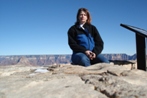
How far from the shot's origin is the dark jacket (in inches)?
213

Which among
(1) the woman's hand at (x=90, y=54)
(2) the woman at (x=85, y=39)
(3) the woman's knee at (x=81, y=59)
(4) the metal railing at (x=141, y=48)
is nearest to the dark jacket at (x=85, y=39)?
(2) the woman at (x=85, y=39)

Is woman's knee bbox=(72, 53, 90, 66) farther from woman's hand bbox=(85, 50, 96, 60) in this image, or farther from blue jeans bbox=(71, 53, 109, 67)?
woman's hand bbox=(85, 50, 96, 60)

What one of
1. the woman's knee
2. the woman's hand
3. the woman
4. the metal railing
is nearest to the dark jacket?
the woman

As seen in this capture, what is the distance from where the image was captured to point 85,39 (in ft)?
17.9

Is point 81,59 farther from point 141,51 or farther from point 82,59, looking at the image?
point 141,51

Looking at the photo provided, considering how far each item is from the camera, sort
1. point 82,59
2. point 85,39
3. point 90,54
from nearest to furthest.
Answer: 1. point 82,59
2. point 90,54
3. point 85,39

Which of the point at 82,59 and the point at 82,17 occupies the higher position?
the point at 82,17

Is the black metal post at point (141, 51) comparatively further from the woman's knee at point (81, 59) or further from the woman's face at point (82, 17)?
the woman's knee at point (81, 59)

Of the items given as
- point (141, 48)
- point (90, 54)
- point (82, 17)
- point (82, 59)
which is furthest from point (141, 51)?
point (82, 59)

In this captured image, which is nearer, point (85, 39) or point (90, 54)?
point (90, 54)

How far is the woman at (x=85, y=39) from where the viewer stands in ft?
17.4

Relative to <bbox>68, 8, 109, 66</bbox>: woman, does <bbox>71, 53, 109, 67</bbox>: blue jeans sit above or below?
below

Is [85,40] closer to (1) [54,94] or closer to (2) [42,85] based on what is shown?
(2) [42,85]

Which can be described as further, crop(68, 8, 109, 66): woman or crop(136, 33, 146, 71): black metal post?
crop(136, 33, 146, 71): black metal post
